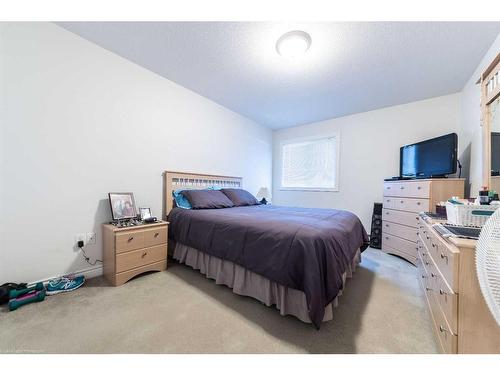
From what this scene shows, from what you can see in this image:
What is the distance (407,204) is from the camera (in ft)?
8.16

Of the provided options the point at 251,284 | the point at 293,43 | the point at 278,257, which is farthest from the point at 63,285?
the point at 293,43

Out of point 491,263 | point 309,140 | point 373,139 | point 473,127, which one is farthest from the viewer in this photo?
point 309,140

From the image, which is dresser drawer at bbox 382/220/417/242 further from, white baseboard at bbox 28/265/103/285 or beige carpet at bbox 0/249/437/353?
white baseboard at bbox 28/265/103/285

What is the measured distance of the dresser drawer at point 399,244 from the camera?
2.38 m

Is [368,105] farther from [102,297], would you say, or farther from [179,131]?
[102,297]

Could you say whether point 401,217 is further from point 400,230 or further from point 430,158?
point 430,158

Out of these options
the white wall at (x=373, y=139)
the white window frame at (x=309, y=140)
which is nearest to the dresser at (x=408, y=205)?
the white wall at (x=373, y=139)

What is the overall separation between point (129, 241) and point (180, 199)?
2.83 feet

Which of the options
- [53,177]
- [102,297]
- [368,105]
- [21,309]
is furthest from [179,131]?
[368,105]

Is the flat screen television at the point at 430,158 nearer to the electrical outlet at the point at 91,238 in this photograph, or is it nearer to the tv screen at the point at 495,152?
the tv screen at the point at 495,152

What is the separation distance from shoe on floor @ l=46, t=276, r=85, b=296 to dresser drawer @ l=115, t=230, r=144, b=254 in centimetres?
45

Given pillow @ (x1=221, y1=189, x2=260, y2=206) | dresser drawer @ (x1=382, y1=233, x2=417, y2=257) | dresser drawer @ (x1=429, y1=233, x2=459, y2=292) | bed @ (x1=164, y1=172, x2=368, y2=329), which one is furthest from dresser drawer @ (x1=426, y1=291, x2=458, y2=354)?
pillow @ (x1=221, y1=189, x2=260, y2=206)

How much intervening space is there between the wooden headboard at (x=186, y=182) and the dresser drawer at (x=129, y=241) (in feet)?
2.14

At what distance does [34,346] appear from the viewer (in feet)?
3.53
